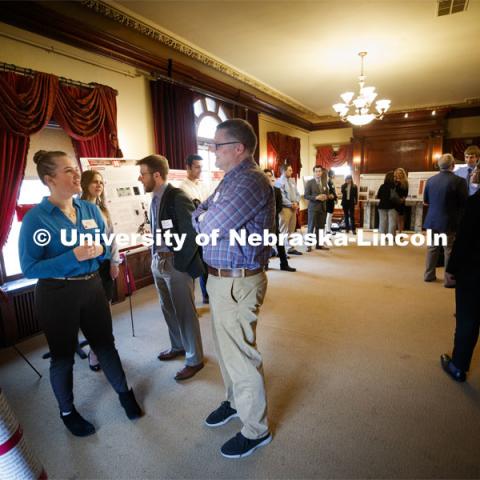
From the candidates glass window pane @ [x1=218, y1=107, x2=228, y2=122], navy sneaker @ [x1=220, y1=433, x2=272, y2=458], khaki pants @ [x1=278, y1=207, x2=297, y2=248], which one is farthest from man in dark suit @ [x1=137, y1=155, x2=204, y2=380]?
glass window pane @ [x1=218, y1=107, x2=228, y2=122]

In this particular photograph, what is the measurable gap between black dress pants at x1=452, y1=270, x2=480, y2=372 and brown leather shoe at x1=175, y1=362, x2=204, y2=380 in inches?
70.1

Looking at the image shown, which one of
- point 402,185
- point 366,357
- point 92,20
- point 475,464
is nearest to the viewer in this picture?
point 475,464

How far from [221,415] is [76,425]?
0.80 meters

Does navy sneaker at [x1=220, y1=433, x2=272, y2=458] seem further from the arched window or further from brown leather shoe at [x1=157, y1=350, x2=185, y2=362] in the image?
the arched window

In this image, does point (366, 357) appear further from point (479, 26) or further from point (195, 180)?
point (479, 26)

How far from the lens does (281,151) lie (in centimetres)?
835

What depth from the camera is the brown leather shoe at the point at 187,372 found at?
2.30 metres

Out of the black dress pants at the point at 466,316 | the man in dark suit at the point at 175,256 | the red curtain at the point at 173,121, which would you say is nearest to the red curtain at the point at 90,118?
the red curtain at the point at 173,121

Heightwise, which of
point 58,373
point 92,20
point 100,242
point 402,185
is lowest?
point 58,373

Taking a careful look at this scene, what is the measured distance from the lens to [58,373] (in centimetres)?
173

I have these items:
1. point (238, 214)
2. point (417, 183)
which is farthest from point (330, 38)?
point (417, 183)

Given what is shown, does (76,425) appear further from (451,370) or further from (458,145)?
(458,145)

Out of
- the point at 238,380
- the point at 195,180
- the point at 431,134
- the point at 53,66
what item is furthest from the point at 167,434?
the point at 431,134

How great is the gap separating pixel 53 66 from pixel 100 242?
2.49 meters
